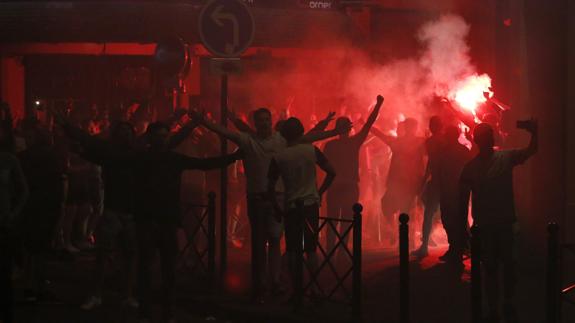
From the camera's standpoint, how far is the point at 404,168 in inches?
568

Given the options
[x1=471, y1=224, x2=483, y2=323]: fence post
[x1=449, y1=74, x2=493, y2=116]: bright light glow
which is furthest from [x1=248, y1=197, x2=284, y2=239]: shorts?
[x1=449, y1=74, x2=493, y2=116]: bright light glow

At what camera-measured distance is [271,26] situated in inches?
905

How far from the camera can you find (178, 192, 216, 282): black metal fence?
11.1 meters

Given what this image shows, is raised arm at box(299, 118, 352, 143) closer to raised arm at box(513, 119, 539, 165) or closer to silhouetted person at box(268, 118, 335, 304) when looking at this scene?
silhouetted person at box(268, 118, 335, 304)

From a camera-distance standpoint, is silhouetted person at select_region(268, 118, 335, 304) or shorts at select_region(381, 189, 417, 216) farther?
shorts at select_region(381, 189, 417, 216)

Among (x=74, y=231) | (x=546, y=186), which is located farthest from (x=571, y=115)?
(x=74, y=231)

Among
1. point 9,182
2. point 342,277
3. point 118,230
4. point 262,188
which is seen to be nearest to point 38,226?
point 9,182

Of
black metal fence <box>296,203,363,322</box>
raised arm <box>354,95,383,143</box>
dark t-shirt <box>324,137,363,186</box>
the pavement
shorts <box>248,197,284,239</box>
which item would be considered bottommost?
the pavement

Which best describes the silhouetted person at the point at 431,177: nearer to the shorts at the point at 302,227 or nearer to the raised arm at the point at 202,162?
the shorts at the point at 302,227

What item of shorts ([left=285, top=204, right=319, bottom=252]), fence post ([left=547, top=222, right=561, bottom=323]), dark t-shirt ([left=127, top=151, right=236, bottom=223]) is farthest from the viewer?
shorts ([left=285, top=204, right=319, bottom=252])

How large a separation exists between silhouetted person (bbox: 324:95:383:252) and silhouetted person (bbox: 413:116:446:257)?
0.91 meters

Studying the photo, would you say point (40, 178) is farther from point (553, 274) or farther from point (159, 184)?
point (553, 274)

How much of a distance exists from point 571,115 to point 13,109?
1465 centimetres

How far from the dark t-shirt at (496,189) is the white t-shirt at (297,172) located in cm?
181
